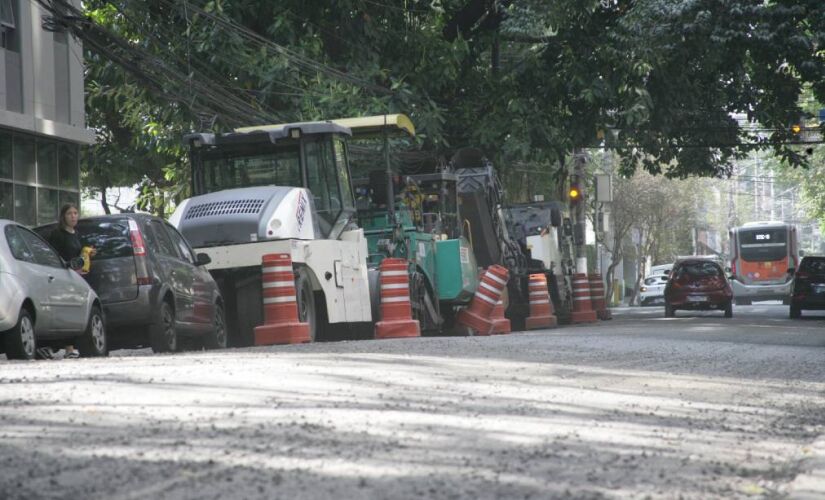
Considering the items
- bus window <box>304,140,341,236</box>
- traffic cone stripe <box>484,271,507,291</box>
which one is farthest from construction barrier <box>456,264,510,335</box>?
bus window <box>304,140,341,236</box>

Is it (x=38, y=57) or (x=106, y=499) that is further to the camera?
(x=38, y=57)

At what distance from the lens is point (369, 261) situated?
69.8ft

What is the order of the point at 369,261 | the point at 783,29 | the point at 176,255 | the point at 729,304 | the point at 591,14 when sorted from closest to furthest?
1. the point at 176,255
2. the point at 369,261
3. the point at 783,29
4. the point at 591,14
5. the point at 729,304

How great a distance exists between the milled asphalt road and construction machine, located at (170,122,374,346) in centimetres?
425

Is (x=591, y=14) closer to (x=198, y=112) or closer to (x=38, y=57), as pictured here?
(x=198, y=112)

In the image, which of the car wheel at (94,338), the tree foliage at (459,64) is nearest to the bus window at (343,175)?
the tree foliage at (459,64)

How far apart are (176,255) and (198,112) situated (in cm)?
786

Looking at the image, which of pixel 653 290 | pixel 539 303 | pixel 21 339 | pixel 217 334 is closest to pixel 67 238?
pixel 21 339

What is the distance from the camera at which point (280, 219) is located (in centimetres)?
1775

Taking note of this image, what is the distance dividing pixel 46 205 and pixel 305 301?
13.2 metres

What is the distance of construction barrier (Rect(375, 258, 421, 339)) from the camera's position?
19.4 m

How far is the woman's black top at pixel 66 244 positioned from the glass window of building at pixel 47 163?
13.8 m

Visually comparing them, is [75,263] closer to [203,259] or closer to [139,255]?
[139,255]

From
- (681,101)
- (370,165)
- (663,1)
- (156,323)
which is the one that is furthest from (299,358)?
(681,101)
